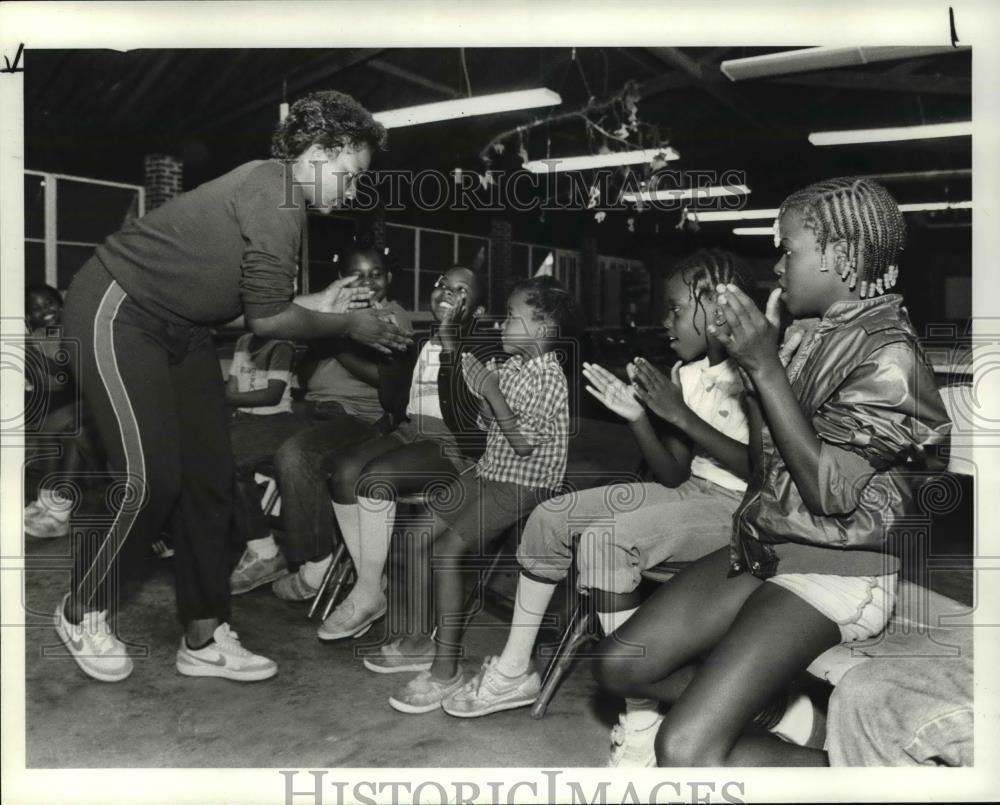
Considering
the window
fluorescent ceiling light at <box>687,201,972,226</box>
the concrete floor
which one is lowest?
the concrete floor

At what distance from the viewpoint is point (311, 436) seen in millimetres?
3234

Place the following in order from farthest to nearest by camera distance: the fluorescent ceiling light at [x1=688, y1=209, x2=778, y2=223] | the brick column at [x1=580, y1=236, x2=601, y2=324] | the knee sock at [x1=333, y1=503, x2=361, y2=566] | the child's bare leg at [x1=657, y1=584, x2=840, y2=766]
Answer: the brick column at [x1=580, y1=236, x2=601, y2=324], the fluorescent ceiling light at [x1=688, y1=209, x2=778, y2=223], the knee sock at [x1=333, y1=503, x2=361, y2=566], the child's bare leg at [x1=657, y1=584, x2=840, y2=766]

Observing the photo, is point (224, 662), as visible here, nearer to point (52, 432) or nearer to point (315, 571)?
point (315, 571)

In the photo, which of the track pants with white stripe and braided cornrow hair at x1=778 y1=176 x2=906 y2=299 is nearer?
braided cornrow hair at x1=778 y1=176 x2=906 y2=299

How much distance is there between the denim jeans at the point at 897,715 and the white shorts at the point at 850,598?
0.09 m

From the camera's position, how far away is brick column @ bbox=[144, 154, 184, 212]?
7.32 metres

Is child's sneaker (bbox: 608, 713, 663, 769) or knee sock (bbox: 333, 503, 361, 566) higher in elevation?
knee sock (bbox: 333, 503, 361, 566)

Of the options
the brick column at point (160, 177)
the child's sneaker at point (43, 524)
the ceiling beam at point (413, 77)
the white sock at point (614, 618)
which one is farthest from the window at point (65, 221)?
the white sock at point (614, 618)

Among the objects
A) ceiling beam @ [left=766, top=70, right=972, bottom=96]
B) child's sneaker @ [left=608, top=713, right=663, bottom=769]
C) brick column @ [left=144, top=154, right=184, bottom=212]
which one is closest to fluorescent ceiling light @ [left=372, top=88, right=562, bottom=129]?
ceiling beam @ [left=766, top=70, right=972, bottom=96]

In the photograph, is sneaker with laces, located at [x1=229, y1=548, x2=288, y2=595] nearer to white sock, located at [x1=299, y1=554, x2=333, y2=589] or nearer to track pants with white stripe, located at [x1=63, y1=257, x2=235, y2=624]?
white sock, located at [x1=299, y1=554, x2=333, y2=589]

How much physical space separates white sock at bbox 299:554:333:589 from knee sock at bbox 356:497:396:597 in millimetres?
319

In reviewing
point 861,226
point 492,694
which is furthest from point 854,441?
point 492,694

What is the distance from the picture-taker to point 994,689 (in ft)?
6.19

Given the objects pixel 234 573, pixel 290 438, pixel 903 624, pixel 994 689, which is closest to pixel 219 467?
pixel 290 438
